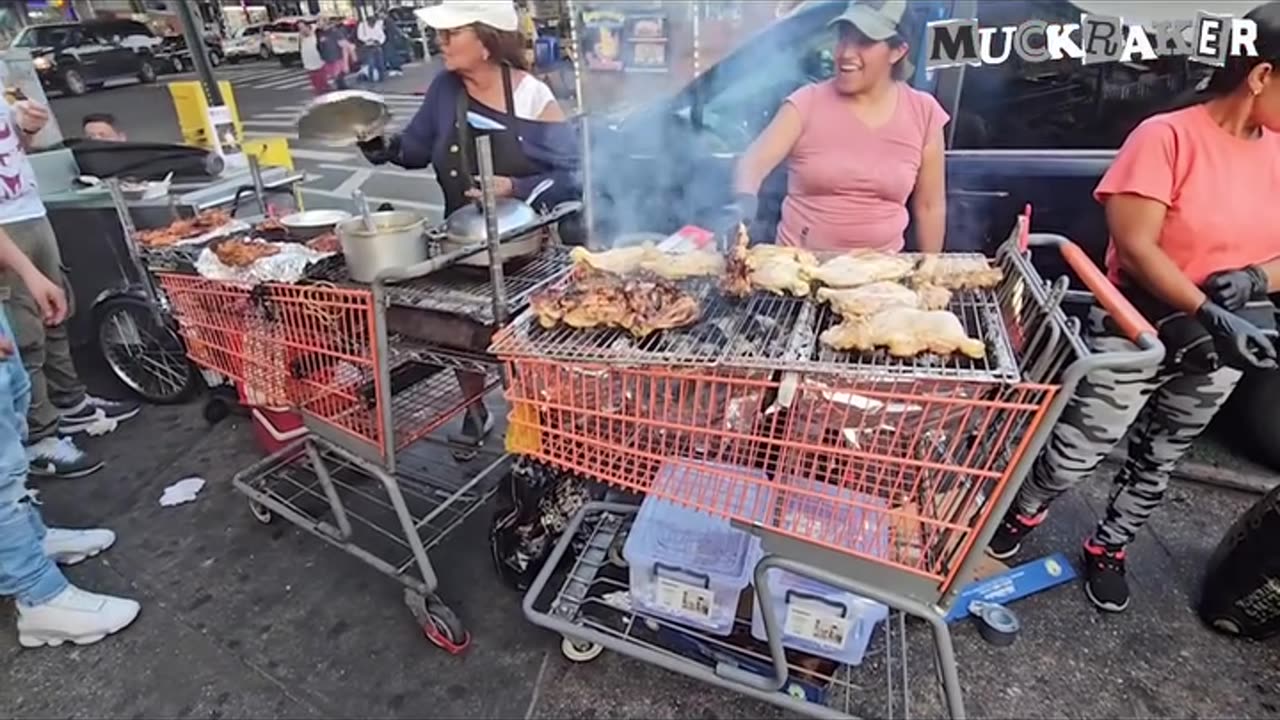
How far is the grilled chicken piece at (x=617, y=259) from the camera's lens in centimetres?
185

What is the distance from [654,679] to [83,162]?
4466 mm

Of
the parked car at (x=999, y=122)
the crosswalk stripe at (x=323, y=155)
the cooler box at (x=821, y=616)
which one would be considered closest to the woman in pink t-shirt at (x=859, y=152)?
the parked car at (x=999, y=122)

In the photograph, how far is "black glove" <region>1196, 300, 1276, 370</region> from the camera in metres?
1.52

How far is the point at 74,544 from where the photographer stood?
106 inches

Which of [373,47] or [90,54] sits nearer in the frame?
[373,47]

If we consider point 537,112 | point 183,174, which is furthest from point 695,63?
point 183,174

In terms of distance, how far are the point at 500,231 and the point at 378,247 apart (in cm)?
34

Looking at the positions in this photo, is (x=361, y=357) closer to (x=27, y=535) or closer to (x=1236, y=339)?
(x=27, y=535)

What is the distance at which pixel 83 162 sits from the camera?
4.03 metres

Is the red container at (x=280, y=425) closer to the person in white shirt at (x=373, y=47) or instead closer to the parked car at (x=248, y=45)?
the person in white shirt at (x=373, y=47)

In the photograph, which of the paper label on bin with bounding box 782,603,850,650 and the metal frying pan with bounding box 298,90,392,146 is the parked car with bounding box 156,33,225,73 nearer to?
the metal frying pan with bounding box 298,90,392,146

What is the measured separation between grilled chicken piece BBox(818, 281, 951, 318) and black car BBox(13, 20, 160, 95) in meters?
25.2

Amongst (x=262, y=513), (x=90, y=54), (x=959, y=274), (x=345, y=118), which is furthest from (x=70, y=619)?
(x=90, y=54)

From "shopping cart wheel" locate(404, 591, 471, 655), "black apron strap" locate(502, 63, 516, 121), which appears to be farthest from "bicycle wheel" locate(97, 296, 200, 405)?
"shopping cart wheel" locate(404, 591, 471, 655)
